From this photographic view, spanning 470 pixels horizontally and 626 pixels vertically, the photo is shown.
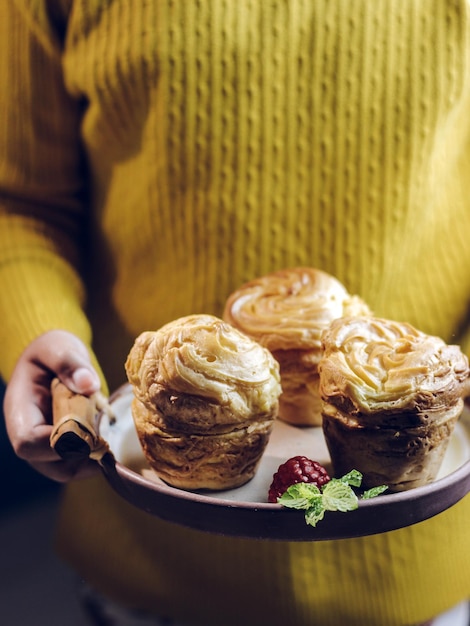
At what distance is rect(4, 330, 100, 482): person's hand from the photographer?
3.57 feet

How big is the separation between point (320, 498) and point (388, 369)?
22 cm

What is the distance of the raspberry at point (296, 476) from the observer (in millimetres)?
938

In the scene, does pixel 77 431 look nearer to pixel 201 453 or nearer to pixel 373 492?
pixel 201 453

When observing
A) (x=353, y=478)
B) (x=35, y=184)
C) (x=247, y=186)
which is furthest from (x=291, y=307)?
(x=35, y=184)

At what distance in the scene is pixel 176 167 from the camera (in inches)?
51.9

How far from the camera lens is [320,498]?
888 millimetres

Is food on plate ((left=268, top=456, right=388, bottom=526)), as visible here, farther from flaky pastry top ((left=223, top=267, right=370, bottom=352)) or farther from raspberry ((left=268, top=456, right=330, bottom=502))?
flaky pastry top ((left=223, top=267, right=370, bottom=352))

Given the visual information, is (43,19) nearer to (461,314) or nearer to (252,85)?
(252,85)

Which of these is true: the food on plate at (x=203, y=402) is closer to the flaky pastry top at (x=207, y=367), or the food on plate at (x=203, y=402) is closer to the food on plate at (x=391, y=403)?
the flaky pastry top at (x=207, y=367)

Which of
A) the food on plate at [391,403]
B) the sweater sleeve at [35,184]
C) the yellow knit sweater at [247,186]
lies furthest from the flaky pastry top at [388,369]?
the sweater sleeve at [35,184]

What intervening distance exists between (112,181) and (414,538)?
3.05ft

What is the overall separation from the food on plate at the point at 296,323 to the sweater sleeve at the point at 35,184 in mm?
372

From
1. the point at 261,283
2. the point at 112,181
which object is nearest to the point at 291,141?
the point at 261,283

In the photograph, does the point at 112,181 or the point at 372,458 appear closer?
the point at 372,458
